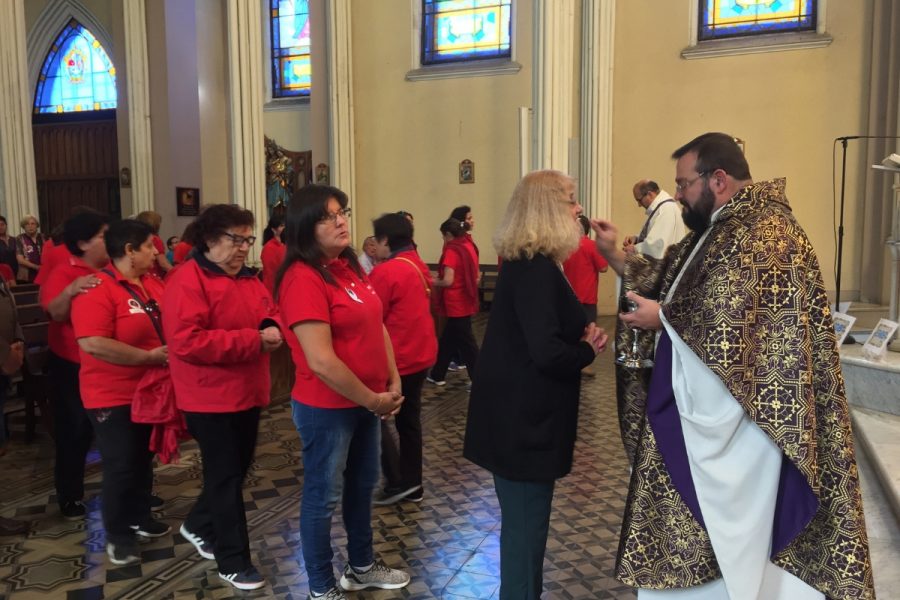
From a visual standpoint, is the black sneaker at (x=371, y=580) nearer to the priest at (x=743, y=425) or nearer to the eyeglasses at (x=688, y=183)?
the priest at (x=743, y=425)

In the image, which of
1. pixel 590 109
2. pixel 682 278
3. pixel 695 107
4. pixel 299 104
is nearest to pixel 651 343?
pixel 682 278

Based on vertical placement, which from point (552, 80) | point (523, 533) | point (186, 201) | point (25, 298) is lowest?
point (523, 533)

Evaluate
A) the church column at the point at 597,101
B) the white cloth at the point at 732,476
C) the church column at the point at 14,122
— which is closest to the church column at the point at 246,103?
the church column at the point at 14,122

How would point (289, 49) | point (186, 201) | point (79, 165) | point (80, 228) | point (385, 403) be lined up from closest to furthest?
1. point (385, 403)
2. point (80, 228)
3. point (186, 201)
4. point (79, 165)
5. point (289, 49)

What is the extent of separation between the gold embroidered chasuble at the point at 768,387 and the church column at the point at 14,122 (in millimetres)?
8616

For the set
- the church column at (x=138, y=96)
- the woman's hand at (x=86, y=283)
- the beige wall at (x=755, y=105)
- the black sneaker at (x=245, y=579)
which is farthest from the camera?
the church column at (x=138, y=96)

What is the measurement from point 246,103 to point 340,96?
412 centimetres

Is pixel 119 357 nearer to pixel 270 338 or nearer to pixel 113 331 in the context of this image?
pixel 113 331

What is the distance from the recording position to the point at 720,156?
2285 mm

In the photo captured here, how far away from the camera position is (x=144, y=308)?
3.26m

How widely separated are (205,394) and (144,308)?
25.4 inches

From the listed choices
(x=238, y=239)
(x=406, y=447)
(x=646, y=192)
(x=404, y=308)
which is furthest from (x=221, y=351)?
(x=646, y=192)

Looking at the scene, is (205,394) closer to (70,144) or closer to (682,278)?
(682,278)

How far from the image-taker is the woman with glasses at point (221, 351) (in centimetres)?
281
